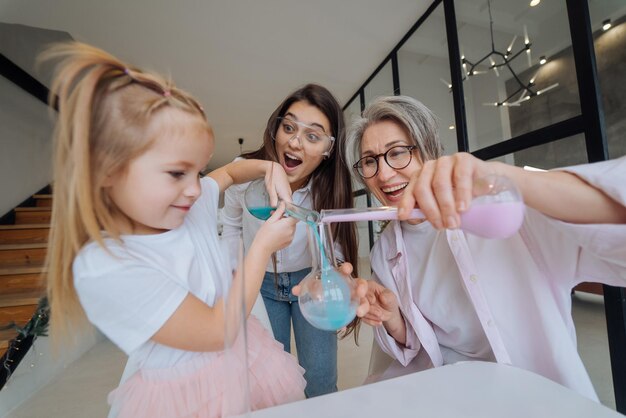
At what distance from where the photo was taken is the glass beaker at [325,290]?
426 mm

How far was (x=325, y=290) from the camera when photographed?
1.40ft

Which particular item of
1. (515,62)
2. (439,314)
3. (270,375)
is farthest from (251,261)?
(515,62)

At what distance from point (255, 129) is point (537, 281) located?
186 inches

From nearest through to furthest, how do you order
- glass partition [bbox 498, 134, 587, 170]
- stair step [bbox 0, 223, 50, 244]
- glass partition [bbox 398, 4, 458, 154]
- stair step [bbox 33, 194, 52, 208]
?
glass partition [bbox 498, 134, 587, 170] → glass partition [bbox 398, 4, 458, 154] → stair step [bbox 0, 223, 50, 244] → stair step [bbox 33, 194, 52, 208]

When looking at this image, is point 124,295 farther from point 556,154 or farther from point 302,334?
point 556,154

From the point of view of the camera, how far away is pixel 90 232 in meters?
0.35

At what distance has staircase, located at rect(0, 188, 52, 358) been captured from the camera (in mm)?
618

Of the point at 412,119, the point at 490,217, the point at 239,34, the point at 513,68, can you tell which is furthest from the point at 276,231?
the point at 239,34

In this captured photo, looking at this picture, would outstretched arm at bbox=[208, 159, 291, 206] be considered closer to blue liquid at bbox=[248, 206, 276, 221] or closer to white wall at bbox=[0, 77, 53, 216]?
blue liquid at bbox=[248, 206, 276, 221]

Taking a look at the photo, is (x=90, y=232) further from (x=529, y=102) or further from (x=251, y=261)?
(x=529, y=102)

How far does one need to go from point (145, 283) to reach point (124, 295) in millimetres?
29

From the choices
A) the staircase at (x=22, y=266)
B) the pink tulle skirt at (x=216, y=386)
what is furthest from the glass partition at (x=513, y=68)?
the staircase at (x=22, y=266)

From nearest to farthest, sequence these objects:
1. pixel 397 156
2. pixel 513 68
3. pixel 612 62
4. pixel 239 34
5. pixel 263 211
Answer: pixel 263 211, pixel 397 156, pixel 612 62, pixel 513 68, pixel 239 34

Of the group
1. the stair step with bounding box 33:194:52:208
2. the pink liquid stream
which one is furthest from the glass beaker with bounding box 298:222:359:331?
the stair step with bounding box 33:194:52:208
